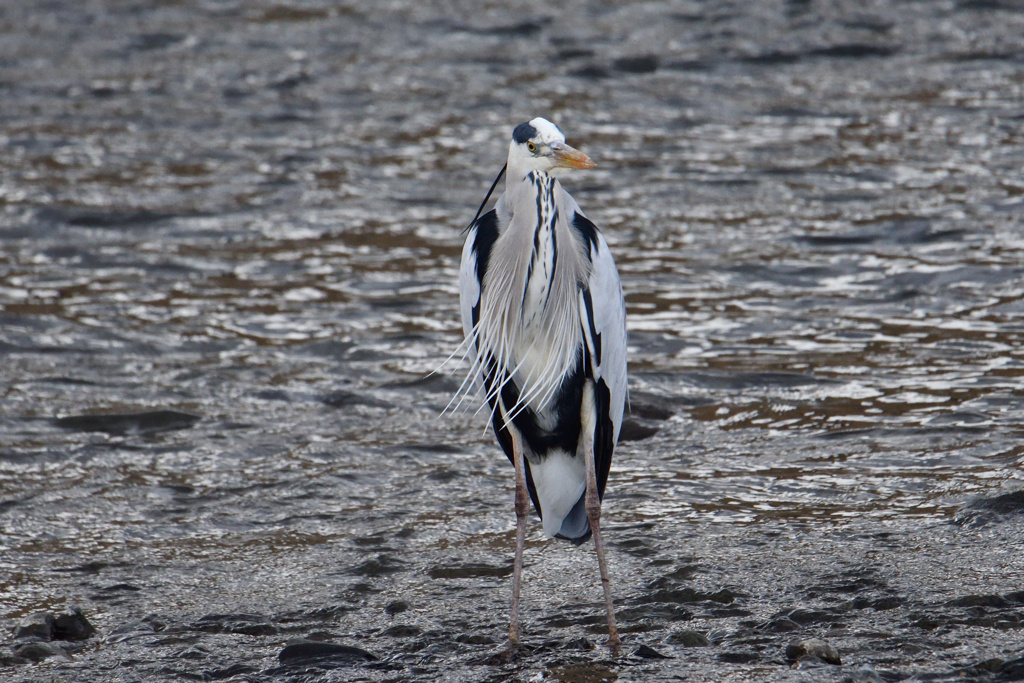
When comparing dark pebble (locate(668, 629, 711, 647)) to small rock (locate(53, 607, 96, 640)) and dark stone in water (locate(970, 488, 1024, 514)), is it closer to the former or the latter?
dark stone in water (locate(970, 488, 1024, 514))

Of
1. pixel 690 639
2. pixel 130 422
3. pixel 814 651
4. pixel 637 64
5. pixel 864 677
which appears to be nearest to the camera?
pixel 864 677

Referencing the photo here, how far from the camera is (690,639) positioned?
13.4ft

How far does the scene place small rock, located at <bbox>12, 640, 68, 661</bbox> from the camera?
424 centimetres

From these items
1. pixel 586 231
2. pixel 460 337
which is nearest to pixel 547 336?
pixel 586 231

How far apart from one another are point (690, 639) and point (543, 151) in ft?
5.36

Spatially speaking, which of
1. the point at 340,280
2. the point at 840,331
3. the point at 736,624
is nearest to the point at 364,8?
the point at 340,280

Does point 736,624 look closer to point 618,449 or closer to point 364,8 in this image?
point 618,449

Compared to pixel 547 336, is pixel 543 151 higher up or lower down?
higher up

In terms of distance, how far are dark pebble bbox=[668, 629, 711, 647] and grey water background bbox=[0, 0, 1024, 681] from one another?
0.01 meters

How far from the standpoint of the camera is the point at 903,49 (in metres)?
12.0

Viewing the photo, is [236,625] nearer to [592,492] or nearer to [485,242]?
A: [592,492]

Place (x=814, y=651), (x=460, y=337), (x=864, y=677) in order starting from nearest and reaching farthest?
1. (x=864, y=677)
2. (x=814, y=651)
3. (x=460, y=337)

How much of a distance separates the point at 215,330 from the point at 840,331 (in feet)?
11.8

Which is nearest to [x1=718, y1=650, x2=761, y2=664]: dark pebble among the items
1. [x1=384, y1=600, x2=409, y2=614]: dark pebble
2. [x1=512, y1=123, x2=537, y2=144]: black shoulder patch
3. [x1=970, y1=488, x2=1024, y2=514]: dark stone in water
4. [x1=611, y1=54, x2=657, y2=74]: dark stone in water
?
[x1=384, y1=600, x2=409, y2=614]: dark pebble
